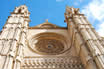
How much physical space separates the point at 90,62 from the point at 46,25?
8491 mm

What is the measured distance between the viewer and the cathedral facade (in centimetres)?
858

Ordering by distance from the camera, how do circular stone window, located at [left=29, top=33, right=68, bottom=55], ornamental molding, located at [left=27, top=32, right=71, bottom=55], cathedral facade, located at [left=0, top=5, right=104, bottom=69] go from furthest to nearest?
circular stone window, located at [left=29, top=33, right=68, bottom=55] → ornamental molding, located at [left=27, top=32, right=71, bottom=55] → cathedral facade, located at [left=0, top=5, right=104, bottom=69]

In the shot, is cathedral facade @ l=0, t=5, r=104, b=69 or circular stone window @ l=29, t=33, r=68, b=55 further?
circular stone window @ l=29, t=33, r=68, b=55

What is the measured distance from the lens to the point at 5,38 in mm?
10297

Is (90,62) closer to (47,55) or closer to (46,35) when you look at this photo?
(47,55)

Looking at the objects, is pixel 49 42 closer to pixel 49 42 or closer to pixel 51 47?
pixel 49 42

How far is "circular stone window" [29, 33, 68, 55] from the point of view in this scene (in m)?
12.4

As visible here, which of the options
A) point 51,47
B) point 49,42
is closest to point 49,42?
point 49,42

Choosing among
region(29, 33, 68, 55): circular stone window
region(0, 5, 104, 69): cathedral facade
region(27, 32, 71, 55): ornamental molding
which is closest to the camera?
region(0, 5, 104, 69): cathedral facade

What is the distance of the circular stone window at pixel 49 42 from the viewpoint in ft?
40.7

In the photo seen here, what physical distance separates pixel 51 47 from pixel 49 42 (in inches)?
34.4

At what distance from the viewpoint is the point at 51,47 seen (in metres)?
12.7

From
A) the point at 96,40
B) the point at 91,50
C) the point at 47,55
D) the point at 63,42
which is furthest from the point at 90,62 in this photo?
the point at 63,42

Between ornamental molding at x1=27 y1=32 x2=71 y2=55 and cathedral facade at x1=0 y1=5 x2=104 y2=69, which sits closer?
cathedral facade at x1=0 y1=5 x2=104 y2=69
